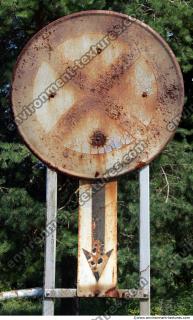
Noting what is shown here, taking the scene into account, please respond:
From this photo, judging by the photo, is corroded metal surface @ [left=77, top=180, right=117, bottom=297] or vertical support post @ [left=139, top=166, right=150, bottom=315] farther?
vertical support post @ [left=139, top=166, right=150, bottom=315]

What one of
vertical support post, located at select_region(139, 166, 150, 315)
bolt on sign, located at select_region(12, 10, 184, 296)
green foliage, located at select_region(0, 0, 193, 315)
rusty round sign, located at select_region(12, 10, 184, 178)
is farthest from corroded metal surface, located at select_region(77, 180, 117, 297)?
green foliage, located at select_region(0, 0, 193, 315)

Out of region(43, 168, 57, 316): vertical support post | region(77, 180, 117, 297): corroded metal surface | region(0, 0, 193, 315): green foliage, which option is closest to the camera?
region(77, 180, 117, 297): corroded metal surface

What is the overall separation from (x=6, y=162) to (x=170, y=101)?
4.08 m

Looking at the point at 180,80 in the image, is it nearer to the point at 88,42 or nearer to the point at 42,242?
the point at 88,42

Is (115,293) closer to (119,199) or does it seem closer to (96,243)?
(96,243)

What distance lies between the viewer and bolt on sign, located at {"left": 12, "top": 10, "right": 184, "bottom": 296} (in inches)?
114

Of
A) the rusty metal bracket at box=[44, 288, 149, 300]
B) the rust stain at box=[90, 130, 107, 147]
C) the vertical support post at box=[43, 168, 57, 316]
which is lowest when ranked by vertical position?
the rusty metal bracket at box=[44, 288, 149, 300]

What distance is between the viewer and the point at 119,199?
6523 millimetres

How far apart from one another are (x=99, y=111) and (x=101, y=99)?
0.06m

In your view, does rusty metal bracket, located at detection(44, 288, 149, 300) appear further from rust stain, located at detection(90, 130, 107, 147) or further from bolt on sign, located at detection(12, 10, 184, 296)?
rust stain, located at detection(90, 130, 107, 147)

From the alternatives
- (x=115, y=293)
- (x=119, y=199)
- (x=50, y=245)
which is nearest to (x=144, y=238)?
(x=115, y=293)

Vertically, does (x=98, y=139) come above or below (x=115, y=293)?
above

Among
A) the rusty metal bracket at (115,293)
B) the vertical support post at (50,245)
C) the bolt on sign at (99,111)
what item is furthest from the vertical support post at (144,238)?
the vertical support post at (50,245)

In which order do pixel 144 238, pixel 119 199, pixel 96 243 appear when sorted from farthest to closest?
pixel 119 199 → pixel 144 238 → pixel 96 243
